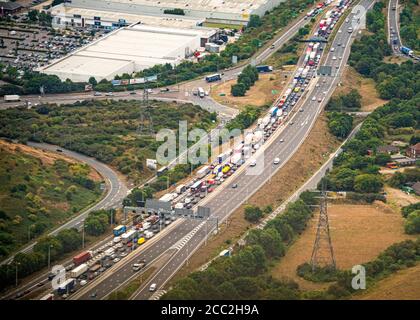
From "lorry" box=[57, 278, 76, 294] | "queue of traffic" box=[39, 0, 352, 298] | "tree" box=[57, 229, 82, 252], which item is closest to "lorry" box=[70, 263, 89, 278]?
"queue of traffic" box=[39, 0, 352, 298]

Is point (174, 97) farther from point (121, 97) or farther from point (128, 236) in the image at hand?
point (128, 236)

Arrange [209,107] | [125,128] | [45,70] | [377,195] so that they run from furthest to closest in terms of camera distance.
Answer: [45,70], [209,107], [125,128], [377,195]

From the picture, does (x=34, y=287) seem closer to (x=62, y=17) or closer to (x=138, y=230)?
(x=138, y=230)

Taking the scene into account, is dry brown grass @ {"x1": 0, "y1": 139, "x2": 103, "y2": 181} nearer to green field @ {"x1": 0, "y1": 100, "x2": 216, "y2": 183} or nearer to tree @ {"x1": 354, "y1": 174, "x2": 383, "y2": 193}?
green field @ {"x1": 0, "y1": 100, "x2": 216, "y2": 183}

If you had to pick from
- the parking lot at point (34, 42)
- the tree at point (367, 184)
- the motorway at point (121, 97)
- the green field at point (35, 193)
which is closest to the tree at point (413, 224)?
the tree at point (367, 184)

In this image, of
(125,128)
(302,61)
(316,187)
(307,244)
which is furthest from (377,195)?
(302,61)

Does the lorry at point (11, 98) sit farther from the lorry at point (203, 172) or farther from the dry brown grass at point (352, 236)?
the dry brown grass at point (352, 236)

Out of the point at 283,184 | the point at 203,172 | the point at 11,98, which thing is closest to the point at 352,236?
the point at 283,184
